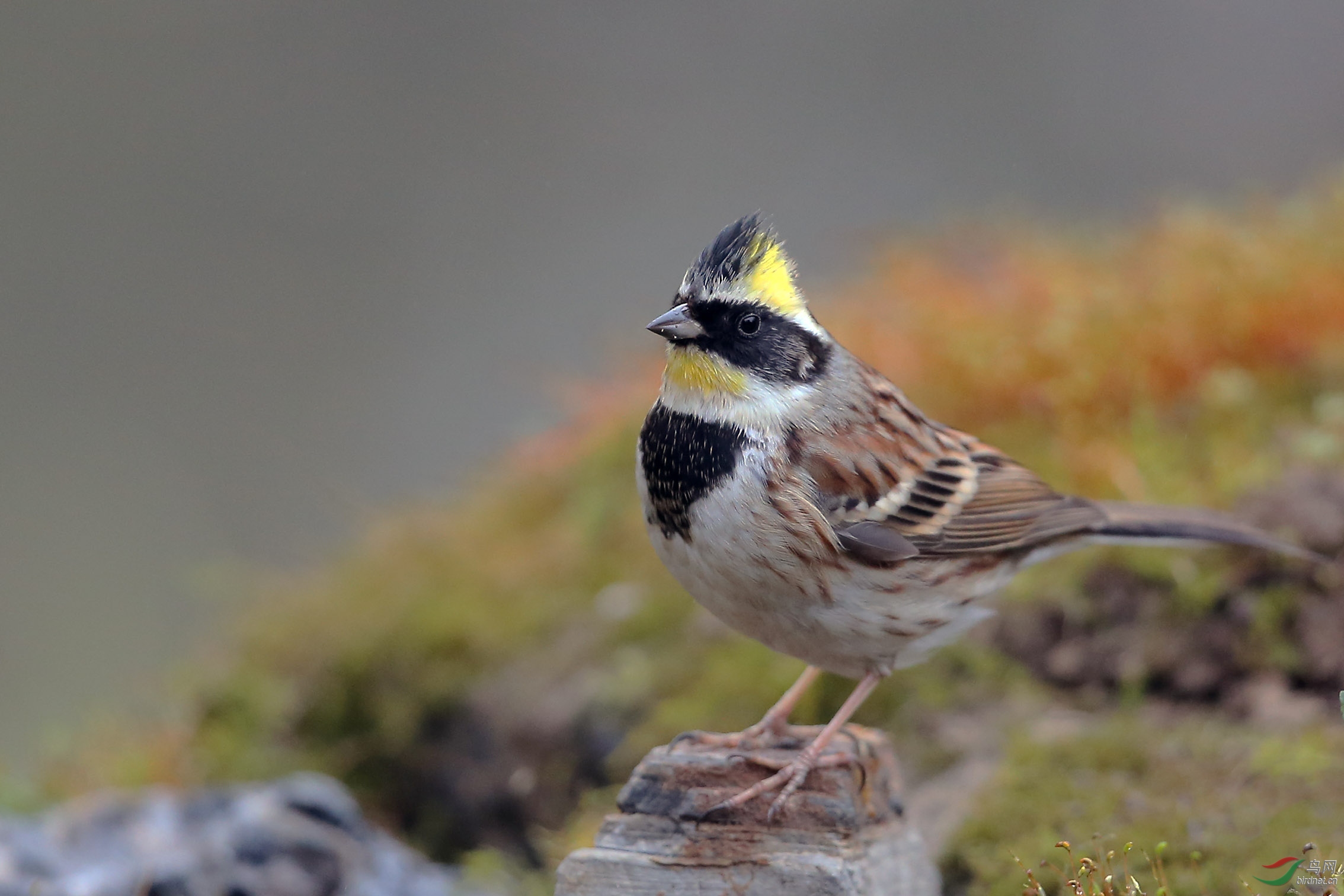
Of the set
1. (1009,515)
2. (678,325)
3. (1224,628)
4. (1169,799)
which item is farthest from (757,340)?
(1224,628)

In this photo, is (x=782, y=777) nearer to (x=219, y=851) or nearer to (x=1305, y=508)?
(x=219, y=851)

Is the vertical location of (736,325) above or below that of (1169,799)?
above

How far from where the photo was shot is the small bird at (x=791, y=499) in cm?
299

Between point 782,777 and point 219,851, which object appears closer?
point 782,777

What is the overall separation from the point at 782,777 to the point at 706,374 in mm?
992

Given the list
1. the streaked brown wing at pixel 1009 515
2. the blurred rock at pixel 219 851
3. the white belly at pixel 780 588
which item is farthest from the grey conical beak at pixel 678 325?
the blurred rock at pixel 219 851

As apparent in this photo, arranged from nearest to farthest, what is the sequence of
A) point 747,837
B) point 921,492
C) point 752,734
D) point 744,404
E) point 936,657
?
1. point 747,837
2. point 744,404
3. point 752,734
4. point 921,492
5. point 936,657

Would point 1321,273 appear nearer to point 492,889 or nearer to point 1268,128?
point 492,889

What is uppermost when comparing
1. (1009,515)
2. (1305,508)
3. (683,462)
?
(683,462)

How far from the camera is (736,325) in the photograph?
3.12 m

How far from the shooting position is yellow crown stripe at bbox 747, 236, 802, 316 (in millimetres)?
3111

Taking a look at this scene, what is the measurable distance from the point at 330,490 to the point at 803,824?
A: 419 cm

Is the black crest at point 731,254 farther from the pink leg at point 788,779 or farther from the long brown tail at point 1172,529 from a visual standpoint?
the long brown tail at point 1172,529

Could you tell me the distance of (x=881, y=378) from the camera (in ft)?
12.0
